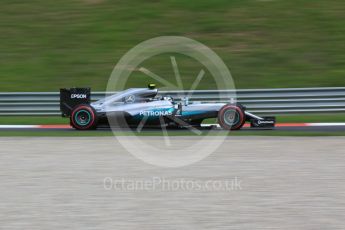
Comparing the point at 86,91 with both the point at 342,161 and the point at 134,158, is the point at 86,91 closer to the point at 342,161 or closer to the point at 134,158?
the point at 134,158

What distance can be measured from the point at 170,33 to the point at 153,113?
7665mm

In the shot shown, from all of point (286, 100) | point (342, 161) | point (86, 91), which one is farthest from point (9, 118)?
point (342, 161)

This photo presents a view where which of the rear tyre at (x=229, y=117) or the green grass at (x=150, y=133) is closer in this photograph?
the green grass at (x=150, y=133)

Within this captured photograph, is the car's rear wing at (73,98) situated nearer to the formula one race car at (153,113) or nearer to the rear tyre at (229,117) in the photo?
the formula one race car at (153,113)

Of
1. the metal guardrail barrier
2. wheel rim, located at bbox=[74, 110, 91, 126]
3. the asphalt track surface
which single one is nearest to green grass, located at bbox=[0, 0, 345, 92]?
the metal guardrail barrier

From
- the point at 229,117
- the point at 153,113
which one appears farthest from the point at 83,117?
the point at 229,117

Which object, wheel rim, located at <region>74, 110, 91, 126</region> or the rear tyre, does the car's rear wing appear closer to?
wheel rim, located at <region>74, 110, 91, 126</region>

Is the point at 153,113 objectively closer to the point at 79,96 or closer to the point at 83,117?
the point at 83,117

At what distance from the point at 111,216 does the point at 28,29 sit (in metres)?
16.0

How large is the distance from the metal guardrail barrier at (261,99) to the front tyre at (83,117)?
8.35ft

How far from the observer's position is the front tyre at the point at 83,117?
12641mm

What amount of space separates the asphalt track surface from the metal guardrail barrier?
4.96 metres

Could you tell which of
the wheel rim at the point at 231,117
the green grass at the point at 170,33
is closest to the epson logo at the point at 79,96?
the wheel rim at the point at 231,117

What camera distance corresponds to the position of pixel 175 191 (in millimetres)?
6648
